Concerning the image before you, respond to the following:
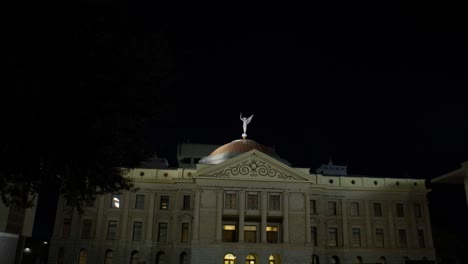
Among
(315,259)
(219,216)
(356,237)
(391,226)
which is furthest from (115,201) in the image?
(391,226)

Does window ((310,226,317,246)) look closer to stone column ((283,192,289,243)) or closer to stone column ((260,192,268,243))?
stone column ((283,192,289,243))

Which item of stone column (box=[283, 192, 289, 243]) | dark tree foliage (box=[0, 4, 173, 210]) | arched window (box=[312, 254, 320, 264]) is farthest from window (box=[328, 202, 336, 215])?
dark tree foliage (box=[0, 4, 173, 210])

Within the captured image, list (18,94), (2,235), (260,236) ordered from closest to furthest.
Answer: (18,94), (2,235), (260,236)

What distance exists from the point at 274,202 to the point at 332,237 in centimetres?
1074

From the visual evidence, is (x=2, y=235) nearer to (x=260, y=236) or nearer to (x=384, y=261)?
(x=260, y=236)

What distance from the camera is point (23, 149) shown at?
1369cm

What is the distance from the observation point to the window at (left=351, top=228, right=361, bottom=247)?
181ft

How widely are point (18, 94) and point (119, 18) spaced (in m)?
4.52

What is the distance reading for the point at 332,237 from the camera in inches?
2181

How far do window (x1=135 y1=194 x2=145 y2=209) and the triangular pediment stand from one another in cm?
1053

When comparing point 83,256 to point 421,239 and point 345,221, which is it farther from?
point 421,239

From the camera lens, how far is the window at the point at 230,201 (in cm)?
5006

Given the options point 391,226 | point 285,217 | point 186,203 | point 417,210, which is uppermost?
point 417,210

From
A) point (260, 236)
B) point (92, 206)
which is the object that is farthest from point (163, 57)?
point (92, 206)
